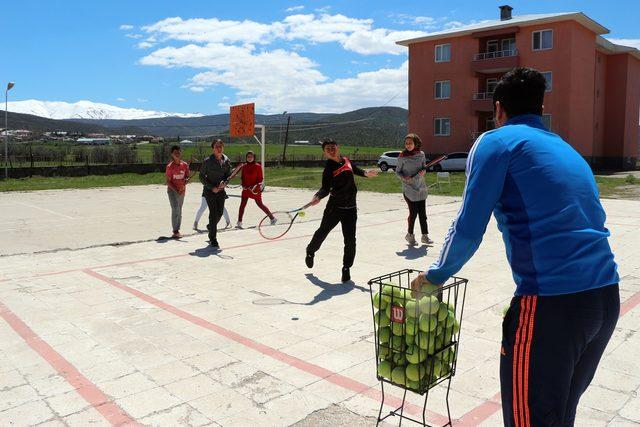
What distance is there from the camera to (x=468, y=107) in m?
44.1

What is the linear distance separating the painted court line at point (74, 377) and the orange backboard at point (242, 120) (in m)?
23.5

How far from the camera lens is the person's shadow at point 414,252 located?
9766 millimetres

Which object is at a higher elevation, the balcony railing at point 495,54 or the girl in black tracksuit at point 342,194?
the balcony railing at point 495,54

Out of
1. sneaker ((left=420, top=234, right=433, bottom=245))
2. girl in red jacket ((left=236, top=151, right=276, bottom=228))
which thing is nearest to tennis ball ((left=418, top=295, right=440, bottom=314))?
sneaker ((left=420, top=234, right=433, bottom=245))

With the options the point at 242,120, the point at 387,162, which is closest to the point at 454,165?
the point at 387,162

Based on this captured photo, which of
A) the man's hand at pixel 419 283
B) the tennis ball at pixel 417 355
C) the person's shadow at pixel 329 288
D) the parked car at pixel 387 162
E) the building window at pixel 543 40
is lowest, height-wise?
the person's shadow at pixel 329 288

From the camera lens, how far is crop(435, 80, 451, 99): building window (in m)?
45.3

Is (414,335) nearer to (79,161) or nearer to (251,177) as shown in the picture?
(251,177)

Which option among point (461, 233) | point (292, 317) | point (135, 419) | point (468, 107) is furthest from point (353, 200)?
point (468, 107)

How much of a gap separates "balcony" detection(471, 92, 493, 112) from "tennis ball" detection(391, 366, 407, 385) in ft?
138

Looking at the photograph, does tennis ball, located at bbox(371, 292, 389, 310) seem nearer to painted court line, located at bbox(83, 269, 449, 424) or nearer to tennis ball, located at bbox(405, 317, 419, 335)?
tennis ball, located at bbox(405, 317, 419, 335)

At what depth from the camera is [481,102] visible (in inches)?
1689

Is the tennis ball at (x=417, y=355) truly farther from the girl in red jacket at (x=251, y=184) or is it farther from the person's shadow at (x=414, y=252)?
the girl in red jacket at (x=251, y=184)

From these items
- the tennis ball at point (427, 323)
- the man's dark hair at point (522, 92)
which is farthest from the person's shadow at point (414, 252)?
the man's dark hair at point (522, 92)
